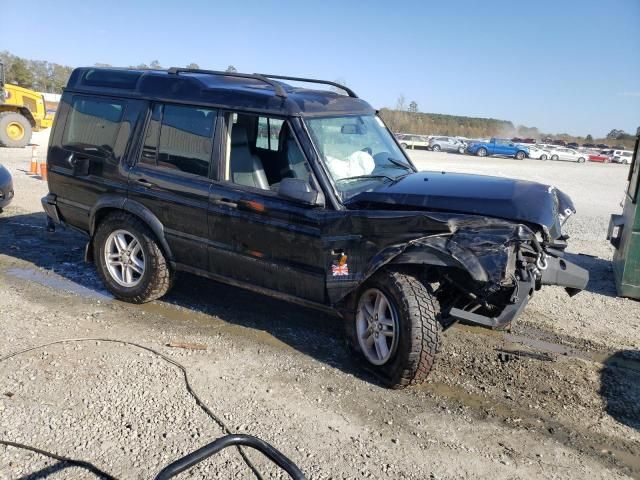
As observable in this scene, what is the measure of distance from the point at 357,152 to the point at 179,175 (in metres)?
1.55

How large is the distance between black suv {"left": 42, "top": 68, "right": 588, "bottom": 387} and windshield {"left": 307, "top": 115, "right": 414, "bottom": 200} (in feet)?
0.06

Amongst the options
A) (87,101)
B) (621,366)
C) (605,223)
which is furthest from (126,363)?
(605,223)

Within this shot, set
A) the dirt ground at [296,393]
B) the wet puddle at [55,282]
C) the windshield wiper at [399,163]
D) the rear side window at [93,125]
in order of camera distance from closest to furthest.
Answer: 1. the dirt ground at [296,393]
2. the windshield wiper at [399,163]
3. the rear side window at [93,125]
4. the wet puddle at [55,282]

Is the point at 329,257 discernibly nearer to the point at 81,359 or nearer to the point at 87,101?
the point at 81,359

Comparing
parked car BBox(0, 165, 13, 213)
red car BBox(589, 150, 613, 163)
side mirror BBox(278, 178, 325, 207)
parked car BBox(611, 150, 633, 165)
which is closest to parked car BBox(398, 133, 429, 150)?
red car BBox(589, 150, 613, 163)

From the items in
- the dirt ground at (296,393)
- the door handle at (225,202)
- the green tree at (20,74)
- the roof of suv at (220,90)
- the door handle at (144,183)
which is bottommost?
the dirt ground at (296,393)

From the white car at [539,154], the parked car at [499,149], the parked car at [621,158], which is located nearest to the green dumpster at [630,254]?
the parked car at [499,149]

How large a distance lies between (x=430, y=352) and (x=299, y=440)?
42.4 inches

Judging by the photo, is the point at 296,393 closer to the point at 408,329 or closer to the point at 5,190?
the point at 408,329

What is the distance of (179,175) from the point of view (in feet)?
16.8

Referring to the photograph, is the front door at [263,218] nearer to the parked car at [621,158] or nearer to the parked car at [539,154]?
the parked car at [539,154]

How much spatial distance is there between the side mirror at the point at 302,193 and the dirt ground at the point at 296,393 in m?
1.24

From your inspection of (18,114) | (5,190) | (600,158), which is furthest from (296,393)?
(600,158)

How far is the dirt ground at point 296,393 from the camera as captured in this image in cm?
329
